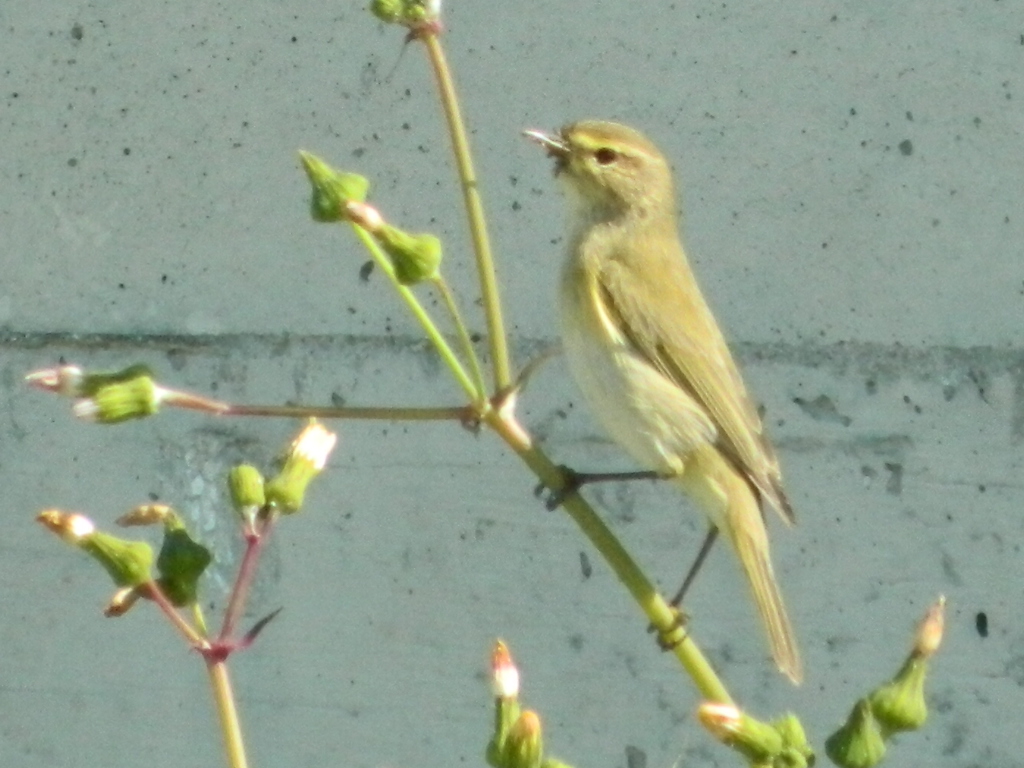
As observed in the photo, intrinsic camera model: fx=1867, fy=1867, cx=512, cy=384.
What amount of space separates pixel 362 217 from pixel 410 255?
4 cm

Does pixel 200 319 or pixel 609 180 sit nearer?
pixel 609 180

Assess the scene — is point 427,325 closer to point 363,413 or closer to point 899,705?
point 363,413

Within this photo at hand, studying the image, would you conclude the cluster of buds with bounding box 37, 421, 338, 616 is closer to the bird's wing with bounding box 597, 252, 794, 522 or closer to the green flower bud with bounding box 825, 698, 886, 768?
the green flower bud with bounding box 825, 698, 886, 768

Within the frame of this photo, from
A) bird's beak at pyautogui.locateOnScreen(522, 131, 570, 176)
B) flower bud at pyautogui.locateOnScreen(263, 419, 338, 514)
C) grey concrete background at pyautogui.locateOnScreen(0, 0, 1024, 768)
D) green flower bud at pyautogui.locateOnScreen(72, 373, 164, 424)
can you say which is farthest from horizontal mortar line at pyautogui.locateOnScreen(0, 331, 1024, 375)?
green flower bud at pyautogui.locateOnScreen(72, 373, 164, 424)

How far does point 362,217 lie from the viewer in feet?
4.14

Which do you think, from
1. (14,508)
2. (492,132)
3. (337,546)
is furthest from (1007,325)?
(14,508)

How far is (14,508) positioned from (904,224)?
1.60 meters

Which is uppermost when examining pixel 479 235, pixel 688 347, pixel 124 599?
pixel 479 235

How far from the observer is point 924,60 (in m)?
2.92

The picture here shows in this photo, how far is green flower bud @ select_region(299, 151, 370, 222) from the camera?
1249mm

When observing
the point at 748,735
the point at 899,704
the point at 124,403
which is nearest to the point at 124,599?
the point at 124,403

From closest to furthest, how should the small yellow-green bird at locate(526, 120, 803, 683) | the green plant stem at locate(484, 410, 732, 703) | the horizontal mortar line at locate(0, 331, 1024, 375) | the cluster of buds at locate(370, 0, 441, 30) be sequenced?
the green plant stem at locate(484, 410, 732, 703)
the cluster of buds at locate(370, 0, 441, 30)
the small yellow-green bird at locate(526, 120, 803, 683)
the horizontal mortar line at locate(0, 331, 1024, 375)

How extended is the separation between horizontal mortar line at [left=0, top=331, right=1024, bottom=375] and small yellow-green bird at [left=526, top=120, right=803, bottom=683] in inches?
10.2

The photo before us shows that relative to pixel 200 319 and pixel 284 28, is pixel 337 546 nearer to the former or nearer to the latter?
pixel 200 319
